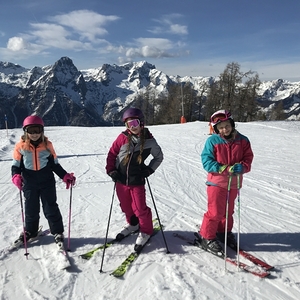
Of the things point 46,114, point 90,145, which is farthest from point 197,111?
point 46,114

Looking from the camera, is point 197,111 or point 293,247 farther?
point 197,111

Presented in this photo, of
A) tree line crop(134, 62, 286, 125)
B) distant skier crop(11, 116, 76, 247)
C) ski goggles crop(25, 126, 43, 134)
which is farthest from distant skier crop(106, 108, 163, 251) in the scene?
tree line crop(134, 62, 286, 125)

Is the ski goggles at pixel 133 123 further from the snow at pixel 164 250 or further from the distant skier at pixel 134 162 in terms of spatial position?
the snow at pixel 164 250

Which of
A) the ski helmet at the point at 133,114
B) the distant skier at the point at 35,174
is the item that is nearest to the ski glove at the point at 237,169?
the ski helmet at the point at 133,114

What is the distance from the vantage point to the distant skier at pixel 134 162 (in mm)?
4199

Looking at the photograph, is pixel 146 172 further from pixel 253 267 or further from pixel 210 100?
pixel 210 100

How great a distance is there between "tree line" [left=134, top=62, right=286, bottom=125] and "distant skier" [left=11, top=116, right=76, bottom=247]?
3106cm

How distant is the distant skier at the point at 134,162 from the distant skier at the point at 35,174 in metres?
0.71

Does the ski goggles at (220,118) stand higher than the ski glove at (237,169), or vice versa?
the ski goggles at (220,118)

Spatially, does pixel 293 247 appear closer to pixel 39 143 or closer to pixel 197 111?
pixel 39 143

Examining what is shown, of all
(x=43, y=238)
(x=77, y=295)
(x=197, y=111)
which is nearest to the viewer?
(x=77, y=295)

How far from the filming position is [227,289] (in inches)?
136

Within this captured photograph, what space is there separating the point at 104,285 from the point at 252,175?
6.66 metres

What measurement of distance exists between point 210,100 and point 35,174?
128 ft
